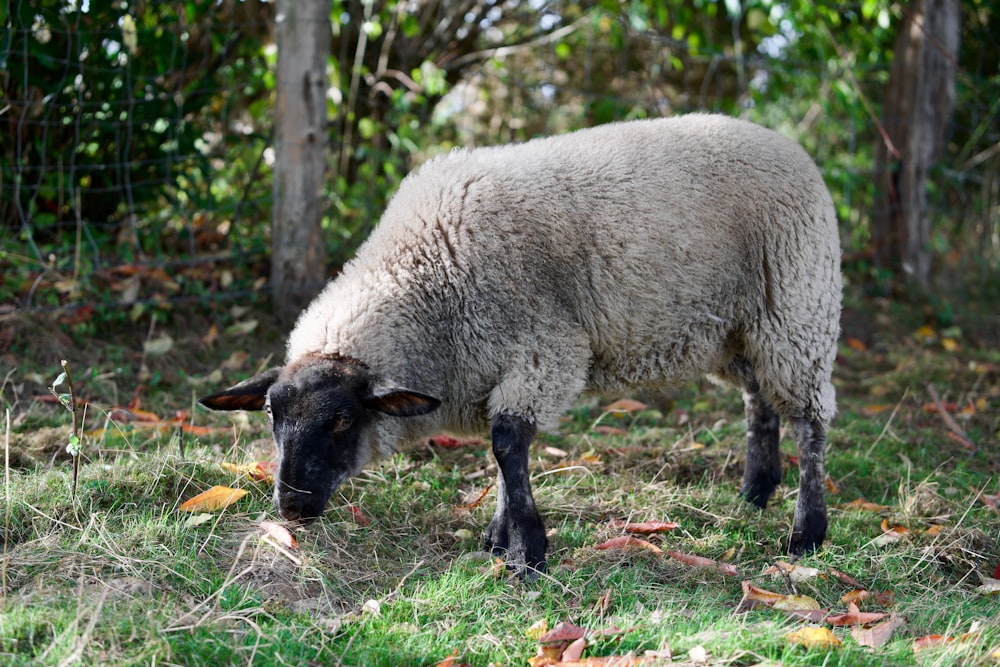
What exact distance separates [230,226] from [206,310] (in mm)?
749

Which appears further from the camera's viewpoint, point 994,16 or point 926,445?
point 994,16

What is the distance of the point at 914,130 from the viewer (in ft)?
24.8

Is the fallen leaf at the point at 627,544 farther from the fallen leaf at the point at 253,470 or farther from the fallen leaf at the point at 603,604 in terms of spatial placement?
the fallen leaf at the point at 253,470

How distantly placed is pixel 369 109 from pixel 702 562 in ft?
17.0

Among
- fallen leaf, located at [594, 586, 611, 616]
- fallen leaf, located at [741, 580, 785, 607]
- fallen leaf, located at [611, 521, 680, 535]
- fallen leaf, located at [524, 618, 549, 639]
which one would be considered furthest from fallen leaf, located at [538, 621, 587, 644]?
fallen leaf, located at [611, 521, 680, 535]

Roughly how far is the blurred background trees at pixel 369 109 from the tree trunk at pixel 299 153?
13 cm

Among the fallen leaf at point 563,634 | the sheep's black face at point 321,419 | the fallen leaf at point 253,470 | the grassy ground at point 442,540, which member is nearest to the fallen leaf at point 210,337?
the grassy ground at point 442,540

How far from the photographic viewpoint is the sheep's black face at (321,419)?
3514 mm

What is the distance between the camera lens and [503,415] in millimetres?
3740

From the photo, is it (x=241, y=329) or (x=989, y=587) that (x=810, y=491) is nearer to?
(x=989, y=587)

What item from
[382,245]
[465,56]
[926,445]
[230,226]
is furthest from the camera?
[465,56]

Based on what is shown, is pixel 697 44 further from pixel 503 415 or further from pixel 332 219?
pixel 503 415

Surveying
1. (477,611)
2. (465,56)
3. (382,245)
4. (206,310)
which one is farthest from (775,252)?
(465,56)

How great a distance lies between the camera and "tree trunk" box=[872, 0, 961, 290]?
24.5 feet
